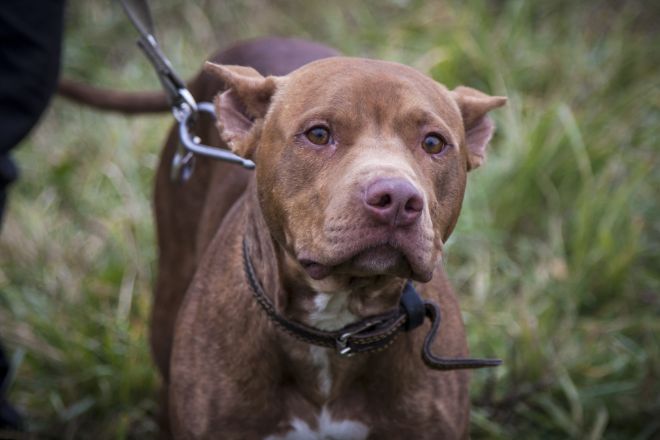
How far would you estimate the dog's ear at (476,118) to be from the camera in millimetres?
3068

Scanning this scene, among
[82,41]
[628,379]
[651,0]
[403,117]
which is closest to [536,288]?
[628,379]

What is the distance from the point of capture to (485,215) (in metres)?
5.46

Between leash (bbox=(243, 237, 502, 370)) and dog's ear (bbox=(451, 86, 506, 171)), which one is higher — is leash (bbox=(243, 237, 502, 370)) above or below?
below

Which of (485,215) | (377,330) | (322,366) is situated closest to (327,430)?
(322,366)

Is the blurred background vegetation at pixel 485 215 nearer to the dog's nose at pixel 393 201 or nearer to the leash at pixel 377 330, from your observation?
the leash at pixel 377 330

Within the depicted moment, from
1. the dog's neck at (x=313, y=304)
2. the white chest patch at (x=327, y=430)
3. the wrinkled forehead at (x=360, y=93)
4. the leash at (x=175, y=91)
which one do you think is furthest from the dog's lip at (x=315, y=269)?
the leash at (x=175, y=91)

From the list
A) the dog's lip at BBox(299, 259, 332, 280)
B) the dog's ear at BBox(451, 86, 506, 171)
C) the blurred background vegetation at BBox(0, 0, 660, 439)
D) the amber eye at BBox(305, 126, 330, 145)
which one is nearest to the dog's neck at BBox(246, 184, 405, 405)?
the dog's lip at BBox(299, 259, 332, 280)

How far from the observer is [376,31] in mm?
7102

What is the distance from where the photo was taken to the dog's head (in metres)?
2.47

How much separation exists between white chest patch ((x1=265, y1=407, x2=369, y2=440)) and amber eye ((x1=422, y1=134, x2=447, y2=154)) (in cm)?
→ 93

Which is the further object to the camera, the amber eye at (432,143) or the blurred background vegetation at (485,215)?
the blurred background vegetation at (485,215)

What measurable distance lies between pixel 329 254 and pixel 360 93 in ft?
→ 1.64

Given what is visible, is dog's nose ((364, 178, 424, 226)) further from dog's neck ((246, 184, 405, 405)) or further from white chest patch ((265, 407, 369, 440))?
white chest patch ((265, 407, 369, 440))

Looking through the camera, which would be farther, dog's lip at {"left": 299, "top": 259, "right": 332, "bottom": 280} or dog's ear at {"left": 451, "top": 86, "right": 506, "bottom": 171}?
dog's ear at {"left": 451, "top": 86, "right": 506, "bottom": 171}
